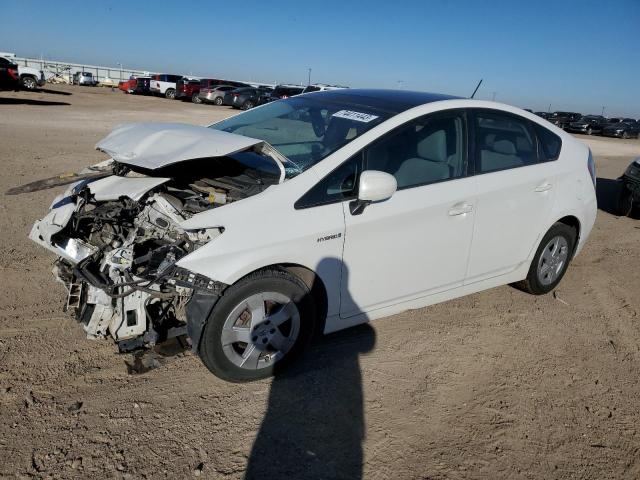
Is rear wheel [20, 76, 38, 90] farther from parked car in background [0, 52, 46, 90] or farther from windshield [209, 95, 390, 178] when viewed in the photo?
windshield [209, 95, 390, 178]

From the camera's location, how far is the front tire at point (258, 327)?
116 inches

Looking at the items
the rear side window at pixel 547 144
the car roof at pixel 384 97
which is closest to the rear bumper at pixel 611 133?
the rear side window at pixel 547 144

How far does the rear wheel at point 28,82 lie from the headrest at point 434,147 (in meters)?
30.2

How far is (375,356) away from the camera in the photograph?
3676 mm

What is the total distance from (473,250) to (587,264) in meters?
2.94

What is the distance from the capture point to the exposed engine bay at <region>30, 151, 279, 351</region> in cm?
303

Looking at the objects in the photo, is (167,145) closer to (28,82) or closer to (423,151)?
(423,151)

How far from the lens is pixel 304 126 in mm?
4031

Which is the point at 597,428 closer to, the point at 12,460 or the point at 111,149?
the point at 12,460

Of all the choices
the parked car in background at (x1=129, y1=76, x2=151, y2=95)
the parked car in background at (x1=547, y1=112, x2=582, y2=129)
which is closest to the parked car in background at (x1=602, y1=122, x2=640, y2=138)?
the parked car in background at (x1=547, y1=112, x2=582, y2=129)

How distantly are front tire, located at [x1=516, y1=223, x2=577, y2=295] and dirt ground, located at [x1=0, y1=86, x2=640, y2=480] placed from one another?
0.83 feet

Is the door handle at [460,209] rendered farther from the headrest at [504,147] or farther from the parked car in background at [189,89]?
the parked car in background at [189,89]

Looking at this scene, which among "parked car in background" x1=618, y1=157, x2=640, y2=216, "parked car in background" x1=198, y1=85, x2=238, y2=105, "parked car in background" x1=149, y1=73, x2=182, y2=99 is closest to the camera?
"parked car in background" x1=618, y1=157, x2=640, y2=216

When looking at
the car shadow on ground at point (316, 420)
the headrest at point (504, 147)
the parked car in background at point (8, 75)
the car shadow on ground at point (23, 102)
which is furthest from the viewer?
the parked car in background at point (8, 75)
